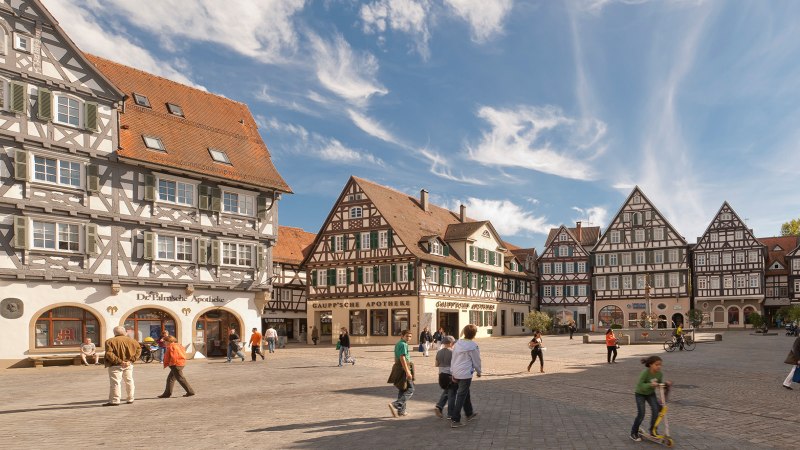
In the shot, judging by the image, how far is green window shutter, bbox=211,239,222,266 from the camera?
31.3 meters

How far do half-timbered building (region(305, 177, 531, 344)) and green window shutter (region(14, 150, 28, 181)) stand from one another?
25.1m

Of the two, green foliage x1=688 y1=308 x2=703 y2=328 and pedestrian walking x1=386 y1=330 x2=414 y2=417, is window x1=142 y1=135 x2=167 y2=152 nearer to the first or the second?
pedestrian walking x1=386 y1=330 x2=414 y2=417

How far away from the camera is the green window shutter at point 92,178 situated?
88.4ft

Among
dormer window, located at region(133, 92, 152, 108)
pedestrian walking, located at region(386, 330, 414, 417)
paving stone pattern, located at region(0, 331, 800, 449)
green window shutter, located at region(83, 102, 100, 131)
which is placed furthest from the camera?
dormer window, located at region(133, 92, 152, 108)

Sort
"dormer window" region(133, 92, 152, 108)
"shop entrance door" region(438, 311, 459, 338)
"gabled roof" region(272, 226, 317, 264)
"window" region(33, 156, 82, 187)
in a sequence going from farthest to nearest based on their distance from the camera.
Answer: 1. "gabled roof" region(272, 226, 317, 264)
2. "shop entrance door" region(438, 311, 459, 338)
3. "dormer window" region(133, 92, 152, 108)
4. "window" region(33, 156, 82, 187)

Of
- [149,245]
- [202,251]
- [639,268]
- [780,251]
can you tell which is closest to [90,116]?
[149,245]

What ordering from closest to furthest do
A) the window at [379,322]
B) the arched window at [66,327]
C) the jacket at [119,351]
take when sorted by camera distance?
the jacket at [119,351] < the arched window at [66,327] < the window at [379,322]

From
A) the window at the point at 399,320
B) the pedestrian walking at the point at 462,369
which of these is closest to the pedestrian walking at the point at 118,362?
the pedestrian walking at the point at 462,369

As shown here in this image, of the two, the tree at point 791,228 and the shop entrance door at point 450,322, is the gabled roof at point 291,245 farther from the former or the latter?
the tree at point 791,228

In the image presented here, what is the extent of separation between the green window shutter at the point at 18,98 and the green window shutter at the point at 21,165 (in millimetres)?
1591

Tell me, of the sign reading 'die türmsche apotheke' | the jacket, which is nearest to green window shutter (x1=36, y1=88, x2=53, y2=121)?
the sign reading 'die türmsche apotheke'

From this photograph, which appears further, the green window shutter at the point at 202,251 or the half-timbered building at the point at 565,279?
the half-timbered building at the point at 565,279

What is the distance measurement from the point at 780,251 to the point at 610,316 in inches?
751

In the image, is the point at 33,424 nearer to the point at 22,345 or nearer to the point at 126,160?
the point at 22,345
